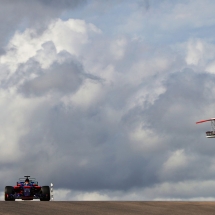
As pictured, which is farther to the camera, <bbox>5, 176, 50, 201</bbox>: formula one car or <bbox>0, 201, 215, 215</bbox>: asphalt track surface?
<bbox>5, 176, 50, 201</bbox>: formula one car

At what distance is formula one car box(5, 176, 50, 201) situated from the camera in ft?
200

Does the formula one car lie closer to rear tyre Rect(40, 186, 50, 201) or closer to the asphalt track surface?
rear tyre Rect(40, 186, 50, 201)

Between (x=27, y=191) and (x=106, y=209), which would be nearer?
(x=106, y=209)

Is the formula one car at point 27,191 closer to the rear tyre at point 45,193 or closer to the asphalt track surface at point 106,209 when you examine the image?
the rear tyre at point 45,193

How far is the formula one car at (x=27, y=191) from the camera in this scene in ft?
200

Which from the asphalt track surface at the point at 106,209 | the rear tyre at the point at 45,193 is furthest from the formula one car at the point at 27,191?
the asphalt track surface at the point at 106,209

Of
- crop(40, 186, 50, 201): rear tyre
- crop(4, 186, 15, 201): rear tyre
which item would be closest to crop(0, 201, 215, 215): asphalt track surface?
crop(40, 186, 50, 201): rear tyre

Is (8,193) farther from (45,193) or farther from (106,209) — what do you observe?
(106,209)

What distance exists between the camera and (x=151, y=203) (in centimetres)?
4372

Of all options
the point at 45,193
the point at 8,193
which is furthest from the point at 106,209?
the point at 8,193

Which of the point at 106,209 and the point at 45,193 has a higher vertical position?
the point at 45,193

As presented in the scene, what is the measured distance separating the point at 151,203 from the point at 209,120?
111146mm

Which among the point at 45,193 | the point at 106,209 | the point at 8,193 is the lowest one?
the point at 106,209

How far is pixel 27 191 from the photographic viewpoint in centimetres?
6362
